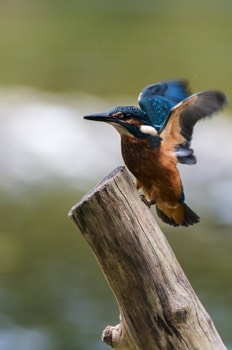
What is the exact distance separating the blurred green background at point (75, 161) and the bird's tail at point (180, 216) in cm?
167

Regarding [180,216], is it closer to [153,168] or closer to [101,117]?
[153,168]

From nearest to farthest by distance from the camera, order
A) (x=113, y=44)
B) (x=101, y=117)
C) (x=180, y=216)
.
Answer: (x=101, y=117) → (x=180, y=216) → (x=113, y=44)

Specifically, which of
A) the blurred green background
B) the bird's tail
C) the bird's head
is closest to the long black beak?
the bird's head

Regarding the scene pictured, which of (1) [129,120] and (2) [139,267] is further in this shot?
(1) [129,120]

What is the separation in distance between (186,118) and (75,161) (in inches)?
141

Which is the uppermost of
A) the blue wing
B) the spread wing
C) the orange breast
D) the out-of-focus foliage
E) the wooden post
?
the out-of-focus foliage

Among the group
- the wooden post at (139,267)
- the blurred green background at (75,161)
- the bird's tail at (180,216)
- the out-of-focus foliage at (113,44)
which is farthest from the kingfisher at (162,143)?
the out-of-focus foliage at (113,44)

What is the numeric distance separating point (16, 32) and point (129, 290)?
782cm

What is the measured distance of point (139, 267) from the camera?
2115mm

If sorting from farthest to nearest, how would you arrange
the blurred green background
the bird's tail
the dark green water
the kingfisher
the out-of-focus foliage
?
the out-of-focus foliage → the blurred green background → the dark green water → the bird's tail → the kingfisher

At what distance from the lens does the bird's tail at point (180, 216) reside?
2.72m

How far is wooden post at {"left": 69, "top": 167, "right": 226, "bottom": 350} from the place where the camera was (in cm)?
209

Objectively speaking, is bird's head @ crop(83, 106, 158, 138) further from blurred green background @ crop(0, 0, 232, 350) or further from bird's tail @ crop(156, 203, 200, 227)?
blurred green background @ crop(0, 0, 232, 350)

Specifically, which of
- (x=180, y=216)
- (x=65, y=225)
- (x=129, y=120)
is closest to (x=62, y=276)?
(x=65, y=225)
